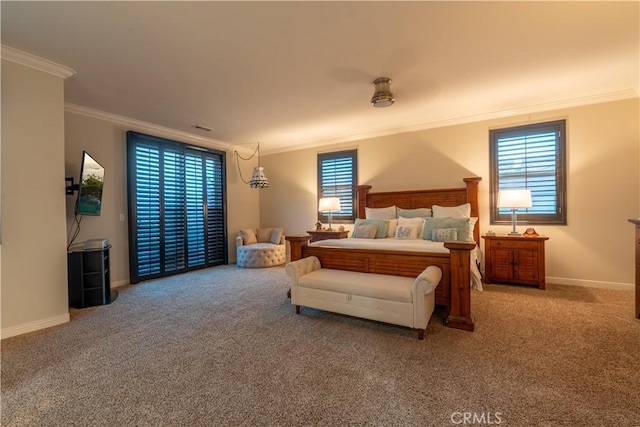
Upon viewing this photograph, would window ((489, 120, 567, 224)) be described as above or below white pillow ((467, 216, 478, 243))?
above

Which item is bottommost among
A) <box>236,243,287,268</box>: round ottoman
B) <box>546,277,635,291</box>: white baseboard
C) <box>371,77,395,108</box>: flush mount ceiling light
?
<box>546,277,635,291</box>: white baseboard

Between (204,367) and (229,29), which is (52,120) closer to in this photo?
(229,29)

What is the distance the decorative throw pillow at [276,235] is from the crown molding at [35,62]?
4297 millimetres

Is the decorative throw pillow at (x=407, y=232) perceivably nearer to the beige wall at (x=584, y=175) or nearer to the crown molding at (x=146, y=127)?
the beige wall at (x=584, y=175)

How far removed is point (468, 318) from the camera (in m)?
2.72

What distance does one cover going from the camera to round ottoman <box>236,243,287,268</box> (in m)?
5.88

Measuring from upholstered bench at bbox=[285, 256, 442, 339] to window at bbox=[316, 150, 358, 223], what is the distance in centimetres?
276

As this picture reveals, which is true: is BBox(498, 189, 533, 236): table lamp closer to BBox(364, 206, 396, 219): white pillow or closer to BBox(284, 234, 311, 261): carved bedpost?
BBox(364, 206, 396, 219): white pillow

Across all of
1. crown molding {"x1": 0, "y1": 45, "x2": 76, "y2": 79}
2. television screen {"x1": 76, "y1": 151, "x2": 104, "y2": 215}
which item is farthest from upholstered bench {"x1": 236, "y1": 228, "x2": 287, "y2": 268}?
crown molding {"x1": 0, "y1": 45, "x2": 76, "y2": 79}

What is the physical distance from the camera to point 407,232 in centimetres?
439

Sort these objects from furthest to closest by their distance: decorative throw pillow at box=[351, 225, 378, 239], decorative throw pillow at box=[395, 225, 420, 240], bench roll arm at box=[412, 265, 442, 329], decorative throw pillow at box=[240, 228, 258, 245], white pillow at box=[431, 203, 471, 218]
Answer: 1. decorative throw pillow at box=[240, 228, 258, 245]
2. decorative throw pillow at box=[351, 225, 378, 239]
3. white pillow at box=[431, 203, 471, 218]
4. decorative throw pillow at box=[395, 225, 420, 240]
5. bench roll arm at box=[412, 265, 442, 329]

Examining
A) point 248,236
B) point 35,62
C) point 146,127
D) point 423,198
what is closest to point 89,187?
point 35,62

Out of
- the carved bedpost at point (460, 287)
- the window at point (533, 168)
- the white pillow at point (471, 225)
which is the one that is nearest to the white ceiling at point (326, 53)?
the window at point (533, 168)

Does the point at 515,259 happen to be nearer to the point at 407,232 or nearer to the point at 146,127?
the point at 407,232
